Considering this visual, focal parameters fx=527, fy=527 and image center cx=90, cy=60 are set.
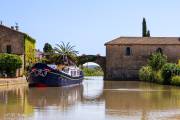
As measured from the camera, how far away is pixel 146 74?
6944 cm

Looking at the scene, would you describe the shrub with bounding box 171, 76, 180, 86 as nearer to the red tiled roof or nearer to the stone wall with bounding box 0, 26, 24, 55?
the red tiled roof

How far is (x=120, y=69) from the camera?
7719cm

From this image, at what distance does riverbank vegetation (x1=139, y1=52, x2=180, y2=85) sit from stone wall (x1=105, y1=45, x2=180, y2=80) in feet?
6.25

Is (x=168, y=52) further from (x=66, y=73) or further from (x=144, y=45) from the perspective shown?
(x=66, y=73)

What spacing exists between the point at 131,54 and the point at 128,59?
85 cm

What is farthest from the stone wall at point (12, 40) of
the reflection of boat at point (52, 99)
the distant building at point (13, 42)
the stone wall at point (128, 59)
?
the reflection of boat at point (52, 99)

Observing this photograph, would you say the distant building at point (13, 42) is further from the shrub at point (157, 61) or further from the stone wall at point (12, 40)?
the shrub at point (157, 61)

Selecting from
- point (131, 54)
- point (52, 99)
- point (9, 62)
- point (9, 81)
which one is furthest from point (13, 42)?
point (52, 99)

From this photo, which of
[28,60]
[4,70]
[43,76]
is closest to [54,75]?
[43,76]

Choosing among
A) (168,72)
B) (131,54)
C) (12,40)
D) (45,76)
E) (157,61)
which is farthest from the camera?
(131,54)

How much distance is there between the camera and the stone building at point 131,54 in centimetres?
7656

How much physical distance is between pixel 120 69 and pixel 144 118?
185ft

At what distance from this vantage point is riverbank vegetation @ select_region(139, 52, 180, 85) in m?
56.1

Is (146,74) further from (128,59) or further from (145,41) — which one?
(145,41)
